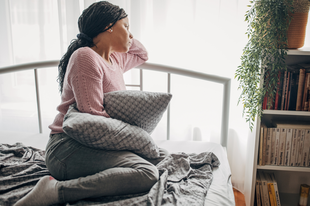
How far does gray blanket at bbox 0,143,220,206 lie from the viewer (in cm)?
75

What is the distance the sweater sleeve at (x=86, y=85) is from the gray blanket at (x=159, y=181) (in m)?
0.30

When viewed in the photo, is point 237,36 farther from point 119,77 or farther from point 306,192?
point 306,192

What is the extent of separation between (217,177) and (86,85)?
633mm

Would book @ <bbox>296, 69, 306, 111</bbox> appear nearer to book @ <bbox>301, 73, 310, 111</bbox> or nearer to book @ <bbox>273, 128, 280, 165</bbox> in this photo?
book @ <bbox>301, 73, 310, 111</bbox>

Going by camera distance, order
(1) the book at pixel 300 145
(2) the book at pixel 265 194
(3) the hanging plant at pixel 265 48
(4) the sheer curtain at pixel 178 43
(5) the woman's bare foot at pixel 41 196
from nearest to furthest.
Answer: (5) the woman's bare foot at pixel 41 196, (3) the hanging plant at pixel 265 48, (1) the book at pixel 300 145, (2) the book at pixel 265 194, (4) the sheer curtain at pixel 178 43

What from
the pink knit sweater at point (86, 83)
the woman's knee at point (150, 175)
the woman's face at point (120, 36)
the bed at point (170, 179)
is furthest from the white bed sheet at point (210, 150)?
the woman's face at point (120, 36)

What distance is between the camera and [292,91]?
1.26 metres

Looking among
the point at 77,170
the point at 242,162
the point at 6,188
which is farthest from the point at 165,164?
the point at 242,162

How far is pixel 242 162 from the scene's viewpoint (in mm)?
1671

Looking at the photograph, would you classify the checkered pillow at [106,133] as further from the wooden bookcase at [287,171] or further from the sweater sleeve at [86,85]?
the wooden bookcase at [287,171]

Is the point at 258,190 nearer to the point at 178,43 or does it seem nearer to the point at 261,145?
the point at 261,145

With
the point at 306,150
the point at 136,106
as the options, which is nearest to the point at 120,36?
the point at 136,106

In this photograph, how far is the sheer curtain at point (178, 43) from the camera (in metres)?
1.59

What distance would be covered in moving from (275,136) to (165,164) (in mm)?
697
